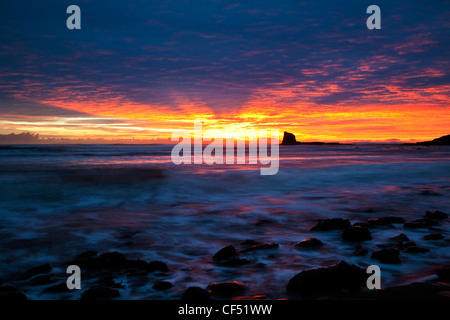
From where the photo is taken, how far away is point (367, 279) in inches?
133

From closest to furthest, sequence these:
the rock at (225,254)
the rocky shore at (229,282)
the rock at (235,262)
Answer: the rocky shore at (229,282)
the rock at (235,262)
the rock at (225,254)

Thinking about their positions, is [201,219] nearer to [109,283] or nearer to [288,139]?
[109,283]

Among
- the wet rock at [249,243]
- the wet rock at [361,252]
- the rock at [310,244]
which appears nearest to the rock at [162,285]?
the wet rock at [249,243]

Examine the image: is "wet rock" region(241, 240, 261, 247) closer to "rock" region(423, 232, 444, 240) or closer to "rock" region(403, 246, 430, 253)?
"rock" region(403, 246, 430, 253)

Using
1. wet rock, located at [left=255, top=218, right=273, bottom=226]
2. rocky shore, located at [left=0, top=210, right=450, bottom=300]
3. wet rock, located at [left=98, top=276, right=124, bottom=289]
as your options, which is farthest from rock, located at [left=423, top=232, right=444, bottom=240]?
wet rock, located at [left=98, top=276, right=124, bottom=289]

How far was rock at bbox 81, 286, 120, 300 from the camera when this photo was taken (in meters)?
3.20

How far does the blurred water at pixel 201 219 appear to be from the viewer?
4012 mm

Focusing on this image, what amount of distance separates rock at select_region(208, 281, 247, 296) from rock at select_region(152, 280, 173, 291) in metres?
0.48

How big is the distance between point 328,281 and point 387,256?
1327 mm

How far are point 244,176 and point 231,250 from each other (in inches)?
432

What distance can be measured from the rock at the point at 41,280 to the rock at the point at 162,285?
1316 mm

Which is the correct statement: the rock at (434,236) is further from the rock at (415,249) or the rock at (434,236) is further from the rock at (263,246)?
the rock at (263,246)

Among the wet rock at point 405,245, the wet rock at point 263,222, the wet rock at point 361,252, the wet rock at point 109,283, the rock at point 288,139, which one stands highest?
the rock at point 288,139

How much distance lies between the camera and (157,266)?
3996 millimetres
